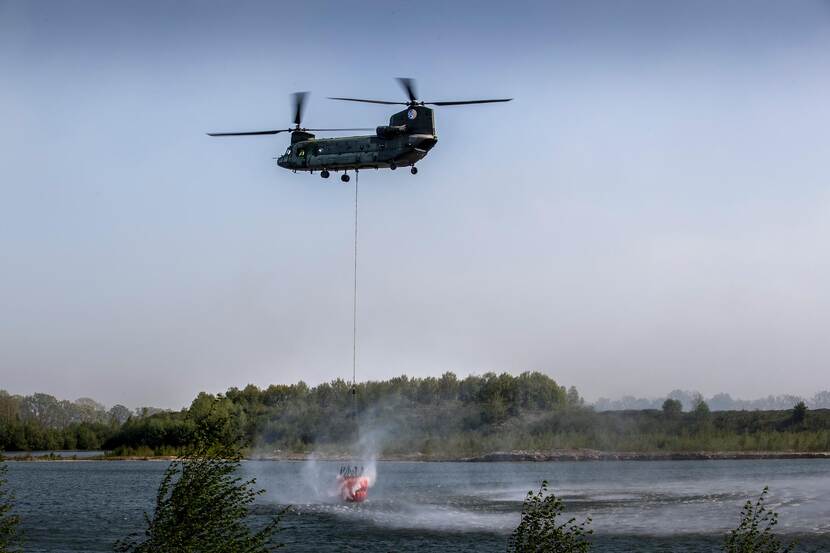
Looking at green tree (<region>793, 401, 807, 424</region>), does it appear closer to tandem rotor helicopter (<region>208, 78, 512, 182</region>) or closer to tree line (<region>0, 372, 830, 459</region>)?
tree line (<region>0, 372, 830, 459</region>)

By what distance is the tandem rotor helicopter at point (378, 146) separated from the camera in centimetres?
4303

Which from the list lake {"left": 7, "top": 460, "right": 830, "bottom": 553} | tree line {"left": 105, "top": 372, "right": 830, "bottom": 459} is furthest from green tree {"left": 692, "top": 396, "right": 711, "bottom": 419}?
lake {"left": 7, "top": 460, "right": 830, "bottom": 553}

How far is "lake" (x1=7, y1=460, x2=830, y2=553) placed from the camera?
185ft

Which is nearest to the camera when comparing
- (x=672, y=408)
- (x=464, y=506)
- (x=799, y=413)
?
(x=464, y=506)

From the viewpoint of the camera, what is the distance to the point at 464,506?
74375 mm

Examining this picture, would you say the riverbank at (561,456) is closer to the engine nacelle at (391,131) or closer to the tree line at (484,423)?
the tree line at (484,423)

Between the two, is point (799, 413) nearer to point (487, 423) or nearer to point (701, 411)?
point (701, 411)

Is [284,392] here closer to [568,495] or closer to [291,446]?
[291,446]

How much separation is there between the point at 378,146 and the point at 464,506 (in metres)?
37.3

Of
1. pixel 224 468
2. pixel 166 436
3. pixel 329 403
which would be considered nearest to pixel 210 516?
pixel 224 468

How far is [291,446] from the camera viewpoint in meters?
144

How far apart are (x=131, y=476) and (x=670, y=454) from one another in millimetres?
67014

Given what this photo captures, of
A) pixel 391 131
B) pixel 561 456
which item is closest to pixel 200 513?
pixel 391 131

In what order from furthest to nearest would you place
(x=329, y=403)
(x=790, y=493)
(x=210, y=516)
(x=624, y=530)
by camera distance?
(x=329, y=403), (x=790, y=493), (x=624, y=530), (x=210, y=516)
